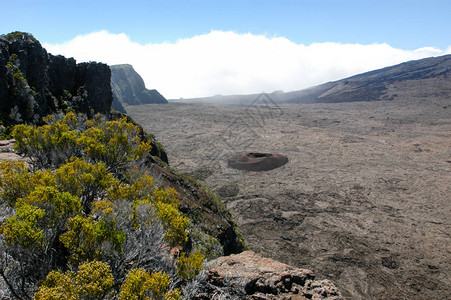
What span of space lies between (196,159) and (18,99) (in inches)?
670

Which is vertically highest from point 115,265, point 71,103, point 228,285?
point 71,103

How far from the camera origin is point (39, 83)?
548 inches

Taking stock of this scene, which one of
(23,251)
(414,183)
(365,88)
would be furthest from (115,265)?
(365,88)

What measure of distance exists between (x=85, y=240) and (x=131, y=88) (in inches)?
3750

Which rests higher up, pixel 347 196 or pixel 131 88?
pixel 131 88

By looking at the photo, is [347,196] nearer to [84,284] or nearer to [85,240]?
[85,240]

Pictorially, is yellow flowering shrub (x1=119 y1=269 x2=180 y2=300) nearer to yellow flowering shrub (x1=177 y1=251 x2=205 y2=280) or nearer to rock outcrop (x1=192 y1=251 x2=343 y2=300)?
yellow flowering shrub (x1=177 y1=251 x2=205 y2=280)

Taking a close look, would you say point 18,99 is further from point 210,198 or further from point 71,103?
point 210,198

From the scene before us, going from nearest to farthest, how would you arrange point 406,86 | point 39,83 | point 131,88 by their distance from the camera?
point 39,83 < point 406,86 < point 131,88

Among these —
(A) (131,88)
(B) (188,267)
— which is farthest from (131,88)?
(B) (188,267)

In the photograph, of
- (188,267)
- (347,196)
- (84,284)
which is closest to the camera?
(84,284)

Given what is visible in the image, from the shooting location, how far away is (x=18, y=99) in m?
12.2

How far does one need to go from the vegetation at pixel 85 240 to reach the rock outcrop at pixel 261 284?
53 cm

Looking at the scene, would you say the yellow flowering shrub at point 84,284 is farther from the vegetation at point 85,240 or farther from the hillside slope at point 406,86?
the hillside slope at point 406,86
